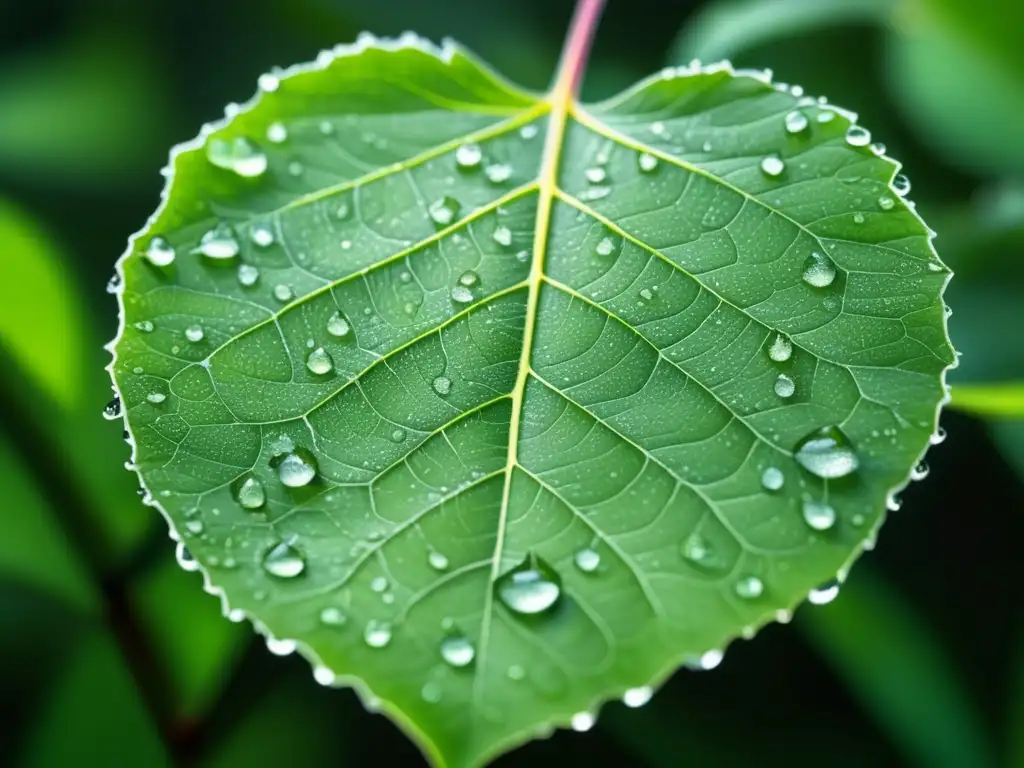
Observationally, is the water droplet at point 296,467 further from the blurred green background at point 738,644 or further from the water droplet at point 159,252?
the blurred green background at point 738,644

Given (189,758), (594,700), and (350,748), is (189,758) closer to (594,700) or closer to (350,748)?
(350,748)

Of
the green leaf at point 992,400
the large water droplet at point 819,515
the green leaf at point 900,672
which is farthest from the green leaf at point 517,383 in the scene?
the green leaf at point 900,672

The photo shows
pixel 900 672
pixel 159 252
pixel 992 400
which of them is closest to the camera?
pixel 159 252

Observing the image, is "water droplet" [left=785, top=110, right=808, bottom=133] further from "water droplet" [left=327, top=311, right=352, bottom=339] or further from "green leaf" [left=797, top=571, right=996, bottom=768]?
"green leaf" [left=797, top=571, right=996, bottom=768]

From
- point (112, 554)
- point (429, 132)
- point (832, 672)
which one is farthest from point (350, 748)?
point (429, 132)

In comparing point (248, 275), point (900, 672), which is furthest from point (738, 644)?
point (248, 275)

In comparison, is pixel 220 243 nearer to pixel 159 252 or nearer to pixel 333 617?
pixel 159 252
